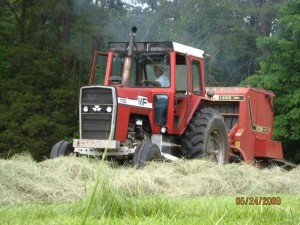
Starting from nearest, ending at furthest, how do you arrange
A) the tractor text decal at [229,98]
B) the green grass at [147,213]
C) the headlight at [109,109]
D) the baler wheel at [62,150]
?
the green grass at [147,213] → the headlight at [109,109] → the baler wheel at [62,150] → the tractor text decal at [229,98]

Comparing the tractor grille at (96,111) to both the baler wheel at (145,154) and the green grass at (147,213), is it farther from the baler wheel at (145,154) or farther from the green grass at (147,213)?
the green grass at (147,213)

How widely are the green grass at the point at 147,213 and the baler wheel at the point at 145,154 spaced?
4.58m

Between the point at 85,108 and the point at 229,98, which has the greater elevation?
the point at 229,98

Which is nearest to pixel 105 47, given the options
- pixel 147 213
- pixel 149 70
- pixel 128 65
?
pixel 149 70

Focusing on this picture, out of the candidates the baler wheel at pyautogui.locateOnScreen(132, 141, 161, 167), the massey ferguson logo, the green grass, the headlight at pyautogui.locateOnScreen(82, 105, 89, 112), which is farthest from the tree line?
the green grass

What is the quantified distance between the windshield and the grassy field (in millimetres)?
2141

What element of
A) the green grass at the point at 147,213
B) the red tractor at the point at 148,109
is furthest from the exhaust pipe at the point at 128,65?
the green grass at the point at 147,213

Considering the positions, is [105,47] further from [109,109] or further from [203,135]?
[109,109]

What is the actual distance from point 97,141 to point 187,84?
2135 millimetres

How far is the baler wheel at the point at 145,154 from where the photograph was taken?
9641 mm

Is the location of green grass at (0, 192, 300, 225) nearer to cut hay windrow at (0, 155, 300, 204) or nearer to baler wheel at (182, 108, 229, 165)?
cut hay windrow at (0, 155, 300, 204)

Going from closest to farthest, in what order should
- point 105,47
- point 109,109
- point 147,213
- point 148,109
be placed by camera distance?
point 147,213, point 109,109, point 148,109, point 105,47

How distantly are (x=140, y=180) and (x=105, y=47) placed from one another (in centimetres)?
1987

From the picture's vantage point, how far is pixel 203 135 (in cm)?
1114
